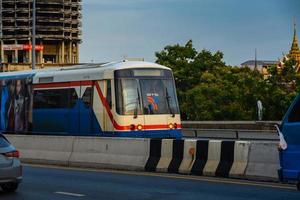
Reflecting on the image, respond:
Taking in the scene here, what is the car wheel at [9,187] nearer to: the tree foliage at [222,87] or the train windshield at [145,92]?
the train windshield at [145,92]

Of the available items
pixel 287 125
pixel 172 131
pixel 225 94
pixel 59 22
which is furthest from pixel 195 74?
pixel 59 22

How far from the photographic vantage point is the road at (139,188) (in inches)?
482

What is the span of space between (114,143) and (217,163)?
384 centimetres

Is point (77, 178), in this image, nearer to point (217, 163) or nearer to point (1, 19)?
point (217, 163)

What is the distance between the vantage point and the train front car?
23.5 metres

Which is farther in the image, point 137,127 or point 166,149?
point 137,127

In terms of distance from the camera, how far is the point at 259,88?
54812 millimetres

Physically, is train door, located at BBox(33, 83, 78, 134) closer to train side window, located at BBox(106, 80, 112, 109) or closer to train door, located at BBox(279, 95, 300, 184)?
train side window, located at BBox(106, 80, 112, 109)

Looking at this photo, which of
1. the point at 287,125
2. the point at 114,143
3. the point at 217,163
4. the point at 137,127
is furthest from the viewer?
the point at 137,127

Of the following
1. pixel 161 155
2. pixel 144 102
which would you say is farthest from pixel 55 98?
pixel 161 155

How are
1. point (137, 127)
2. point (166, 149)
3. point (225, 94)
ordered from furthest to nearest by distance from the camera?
point (225, 94) → point (137, 127) → point (166, 149)

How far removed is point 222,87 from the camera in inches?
2488

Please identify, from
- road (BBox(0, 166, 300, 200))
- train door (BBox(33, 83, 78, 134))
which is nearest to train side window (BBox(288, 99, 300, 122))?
road (BBox(0, 166, 300, 200))

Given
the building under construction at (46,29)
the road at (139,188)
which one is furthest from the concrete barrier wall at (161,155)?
the building under construction at (46,29)
